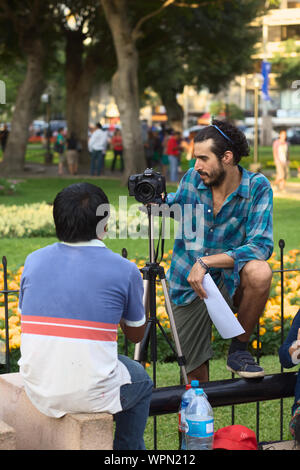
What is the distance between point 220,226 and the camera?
432 centimetres

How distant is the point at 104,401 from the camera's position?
3.04 m

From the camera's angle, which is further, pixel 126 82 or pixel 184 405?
pixel 126 82

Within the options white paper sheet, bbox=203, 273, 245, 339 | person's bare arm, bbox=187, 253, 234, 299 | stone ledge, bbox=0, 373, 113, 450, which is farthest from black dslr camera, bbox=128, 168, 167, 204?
stone ledge, bbox=0, 373, 113, 450

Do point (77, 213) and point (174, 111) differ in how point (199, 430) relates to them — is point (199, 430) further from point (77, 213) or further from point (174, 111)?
point (174, 111)

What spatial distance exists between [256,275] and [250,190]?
1.71 ft

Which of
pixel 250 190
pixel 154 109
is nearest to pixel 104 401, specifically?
pixel 250 190

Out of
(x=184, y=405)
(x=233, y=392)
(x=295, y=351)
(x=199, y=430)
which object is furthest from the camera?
(x=233, y=392)

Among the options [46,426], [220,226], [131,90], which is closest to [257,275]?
[220,226]

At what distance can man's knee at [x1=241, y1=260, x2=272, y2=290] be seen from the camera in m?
4.03

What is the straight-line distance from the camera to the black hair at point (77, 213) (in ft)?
10.0

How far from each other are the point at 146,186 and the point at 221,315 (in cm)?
83

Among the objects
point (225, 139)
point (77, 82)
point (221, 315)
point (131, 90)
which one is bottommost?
point (221, 315)
